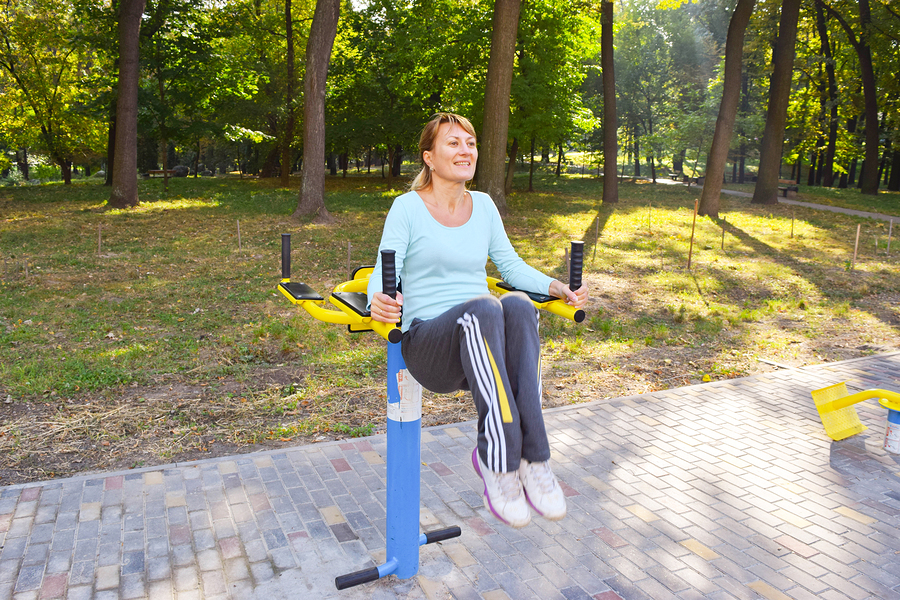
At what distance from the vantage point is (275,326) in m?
7.29

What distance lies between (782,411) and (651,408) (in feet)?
3.55

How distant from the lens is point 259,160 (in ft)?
144

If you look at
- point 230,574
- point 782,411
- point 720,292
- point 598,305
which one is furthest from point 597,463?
point 720,292

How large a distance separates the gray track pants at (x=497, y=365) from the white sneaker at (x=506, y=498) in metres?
0.04

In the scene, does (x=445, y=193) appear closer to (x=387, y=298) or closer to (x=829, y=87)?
(x=387, y=298)

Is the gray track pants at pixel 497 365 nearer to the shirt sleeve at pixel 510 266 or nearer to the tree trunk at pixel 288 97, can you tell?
the shirt sleeve at pixel 510 266

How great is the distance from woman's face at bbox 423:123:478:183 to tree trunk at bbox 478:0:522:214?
1140 centimetres

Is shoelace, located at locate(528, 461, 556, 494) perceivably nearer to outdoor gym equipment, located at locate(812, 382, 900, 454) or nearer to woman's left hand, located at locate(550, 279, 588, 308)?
woman's left hand, located at locate(550, 279, 588, 308)

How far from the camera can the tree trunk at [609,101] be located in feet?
68.0

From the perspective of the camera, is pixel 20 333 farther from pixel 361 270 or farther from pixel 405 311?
pixel 405 311

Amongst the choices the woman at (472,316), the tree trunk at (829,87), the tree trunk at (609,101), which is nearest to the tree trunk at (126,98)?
the tree trunk at (609,101)

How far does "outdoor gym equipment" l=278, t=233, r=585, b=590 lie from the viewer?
2713mm

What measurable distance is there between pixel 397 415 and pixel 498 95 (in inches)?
486

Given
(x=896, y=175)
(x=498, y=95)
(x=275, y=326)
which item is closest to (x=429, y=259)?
(x=275, y=326)
